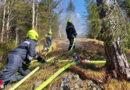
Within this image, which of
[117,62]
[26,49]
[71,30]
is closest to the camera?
[117,62]

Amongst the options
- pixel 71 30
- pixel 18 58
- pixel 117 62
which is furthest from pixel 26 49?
pixel 71 30

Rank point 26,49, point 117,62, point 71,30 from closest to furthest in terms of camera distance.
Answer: point 117,62, point 26,49, point 71,30

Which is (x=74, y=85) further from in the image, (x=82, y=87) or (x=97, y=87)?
(x=97, y=87)

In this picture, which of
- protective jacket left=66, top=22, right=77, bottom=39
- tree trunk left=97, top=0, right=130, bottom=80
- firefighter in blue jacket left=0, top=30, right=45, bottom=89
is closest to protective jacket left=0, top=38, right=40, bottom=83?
firefighter in blue jacket left=0, top=30, right=45, bottom=89

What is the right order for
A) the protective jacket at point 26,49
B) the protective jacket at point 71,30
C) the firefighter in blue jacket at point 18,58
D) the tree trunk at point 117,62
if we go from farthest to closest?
the protective jacket at point 71,30
the protective jacket at point 26,49
the firefighter in blue jacket at point 18,58
the tree trunk at point 117,62

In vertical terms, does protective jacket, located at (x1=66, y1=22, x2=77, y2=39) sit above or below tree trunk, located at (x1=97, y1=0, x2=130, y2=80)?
above

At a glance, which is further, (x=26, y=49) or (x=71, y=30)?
(x=71, y=30)

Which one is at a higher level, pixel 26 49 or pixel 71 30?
pixel 71 30

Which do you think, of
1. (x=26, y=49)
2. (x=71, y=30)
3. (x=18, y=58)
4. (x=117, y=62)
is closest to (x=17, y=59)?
(x=18, y=58)

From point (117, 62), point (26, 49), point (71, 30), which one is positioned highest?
point (71, 30)

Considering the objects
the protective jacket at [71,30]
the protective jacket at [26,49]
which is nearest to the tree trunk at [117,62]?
the protective jacket at [26,49]

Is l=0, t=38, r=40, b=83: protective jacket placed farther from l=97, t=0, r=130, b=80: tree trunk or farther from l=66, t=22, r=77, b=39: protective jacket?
l=66, t=22, r=77, b=39: protective jacket

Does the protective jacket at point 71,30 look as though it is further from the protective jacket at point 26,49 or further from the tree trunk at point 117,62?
the tree trunk at point 117,62

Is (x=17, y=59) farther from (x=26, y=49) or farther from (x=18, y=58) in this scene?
(x=26, y=49)
